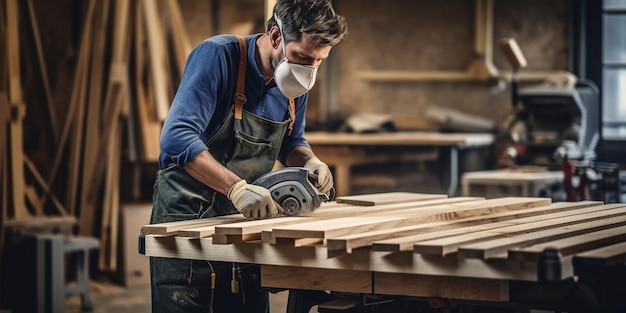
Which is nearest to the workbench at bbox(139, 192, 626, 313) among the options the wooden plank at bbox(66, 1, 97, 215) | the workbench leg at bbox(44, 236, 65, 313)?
the workbench leg at bbox(44, 236, 65, 313)

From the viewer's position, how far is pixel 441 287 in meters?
2.46

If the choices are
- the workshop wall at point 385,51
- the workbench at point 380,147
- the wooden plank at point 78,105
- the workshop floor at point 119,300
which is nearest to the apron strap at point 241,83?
the workshop floor at point 119,300

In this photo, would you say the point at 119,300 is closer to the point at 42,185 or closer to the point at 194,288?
the point at 42,185

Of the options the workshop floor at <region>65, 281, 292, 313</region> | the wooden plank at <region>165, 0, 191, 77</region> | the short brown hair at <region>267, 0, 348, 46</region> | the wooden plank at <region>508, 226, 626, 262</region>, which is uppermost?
the wooden plank at <region>165, 0, 191, 77</region>

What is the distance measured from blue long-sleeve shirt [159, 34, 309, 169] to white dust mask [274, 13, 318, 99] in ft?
0.38

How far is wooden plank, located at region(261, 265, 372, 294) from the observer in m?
2.57

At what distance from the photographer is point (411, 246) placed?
7.91ft

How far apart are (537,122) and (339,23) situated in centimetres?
332

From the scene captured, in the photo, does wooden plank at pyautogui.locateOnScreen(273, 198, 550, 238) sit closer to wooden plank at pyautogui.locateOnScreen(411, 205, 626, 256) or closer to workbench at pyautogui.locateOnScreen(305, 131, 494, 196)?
wooden plank at pyautogui.locateOnScreen(411, 205, 626, 256)

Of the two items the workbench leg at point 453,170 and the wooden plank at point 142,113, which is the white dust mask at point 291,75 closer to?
the workbench leg at point 453,170

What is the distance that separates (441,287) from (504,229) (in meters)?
0.35

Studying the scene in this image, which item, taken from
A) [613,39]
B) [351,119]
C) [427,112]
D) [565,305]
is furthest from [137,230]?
[565,305]

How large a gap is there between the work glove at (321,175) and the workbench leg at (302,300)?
0.43 m

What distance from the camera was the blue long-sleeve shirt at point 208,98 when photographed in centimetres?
305
